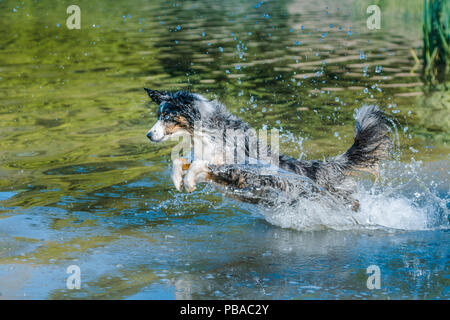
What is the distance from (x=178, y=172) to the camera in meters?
6.48

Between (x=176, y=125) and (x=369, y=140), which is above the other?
(x=176, y=125)

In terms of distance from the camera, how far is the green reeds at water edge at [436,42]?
40.0ft

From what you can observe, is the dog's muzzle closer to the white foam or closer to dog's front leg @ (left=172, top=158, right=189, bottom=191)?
dog's front leg @ (left=172, top=158, right=189, bottom=191)

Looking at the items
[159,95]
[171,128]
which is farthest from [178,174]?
[159,95]

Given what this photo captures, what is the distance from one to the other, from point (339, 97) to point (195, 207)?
219 inches

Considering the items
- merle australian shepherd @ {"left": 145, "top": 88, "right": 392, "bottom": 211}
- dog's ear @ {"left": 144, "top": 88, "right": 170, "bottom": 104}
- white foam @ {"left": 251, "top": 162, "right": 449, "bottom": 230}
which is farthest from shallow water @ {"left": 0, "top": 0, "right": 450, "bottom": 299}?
dog's ear @ {"left": 144, "top": 88, "right": 170, "bottom": 104}

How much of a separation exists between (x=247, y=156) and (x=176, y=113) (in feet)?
2.83

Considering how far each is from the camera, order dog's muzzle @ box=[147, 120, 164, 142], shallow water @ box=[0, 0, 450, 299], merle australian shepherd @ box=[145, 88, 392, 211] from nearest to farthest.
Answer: shallow water @ box=[0, 0, 450, 299]
dog's muzzle @ box=[147, 120, 164, 142]
merle australian shepherd @ box=[145, 88, 392, 211]

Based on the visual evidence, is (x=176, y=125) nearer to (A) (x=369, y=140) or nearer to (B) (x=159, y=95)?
(B) (x=159, y=95)

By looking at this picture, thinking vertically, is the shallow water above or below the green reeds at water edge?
below

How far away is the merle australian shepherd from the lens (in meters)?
6.26

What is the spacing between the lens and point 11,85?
13438mm

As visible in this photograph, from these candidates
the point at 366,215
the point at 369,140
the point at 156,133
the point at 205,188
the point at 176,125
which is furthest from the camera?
the point at 205,188
